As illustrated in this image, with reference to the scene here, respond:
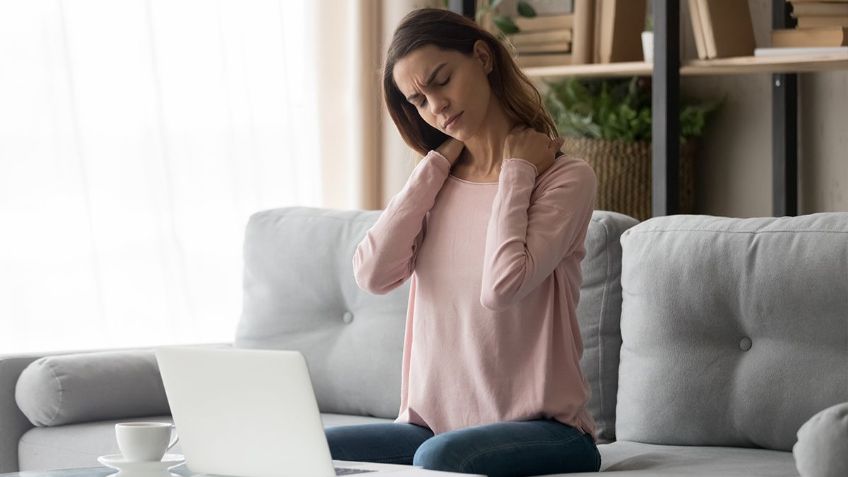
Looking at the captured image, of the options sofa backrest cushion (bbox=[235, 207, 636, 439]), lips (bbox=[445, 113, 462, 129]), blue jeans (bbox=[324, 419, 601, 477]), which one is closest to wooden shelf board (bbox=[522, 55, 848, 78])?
sofa backrest cushion (bbox=[235, 207, 636, 439])

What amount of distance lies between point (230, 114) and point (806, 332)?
73.2 inches

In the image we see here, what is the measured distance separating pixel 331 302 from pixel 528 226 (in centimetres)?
81

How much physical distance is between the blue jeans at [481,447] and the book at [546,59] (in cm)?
171

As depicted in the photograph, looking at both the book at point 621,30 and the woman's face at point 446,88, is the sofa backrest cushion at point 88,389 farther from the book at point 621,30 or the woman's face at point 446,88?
the book at point 621,30

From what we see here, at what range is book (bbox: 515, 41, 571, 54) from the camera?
3426mm

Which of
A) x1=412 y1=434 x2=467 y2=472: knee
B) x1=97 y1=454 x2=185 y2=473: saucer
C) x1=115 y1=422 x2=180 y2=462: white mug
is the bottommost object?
x1=412 y1=434 x2=467 y2=472: knee

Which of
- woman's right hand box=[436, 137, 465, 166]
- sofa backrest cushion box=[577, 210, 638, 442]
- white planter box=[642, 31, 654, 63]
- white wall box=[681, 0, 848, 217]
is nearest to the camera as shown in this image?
woman's right hand box=[436, 137, 465, 166]

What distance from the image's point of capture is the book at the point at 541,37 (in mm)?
3418

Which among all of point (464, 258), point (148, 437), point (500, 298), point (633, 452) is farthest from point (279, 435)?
point (633, 452)

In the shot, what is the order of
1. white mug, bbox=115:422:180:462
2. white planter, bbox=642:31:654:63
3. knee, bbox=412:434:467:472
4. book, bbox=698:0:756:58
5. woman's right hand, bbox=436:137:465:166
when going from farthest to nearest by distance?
1. white planter, bbox=642:31:654:63
2. book, bbox=698:0:756:58
3. woman's right hand, bbox=436:137:465:166
4. knee, bbox=412:434:467:472
5. white mug, bbox=115:422:180:462

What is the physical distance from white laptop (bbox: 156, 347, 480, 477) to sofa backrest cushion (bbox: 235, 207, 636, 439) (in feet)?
3.04

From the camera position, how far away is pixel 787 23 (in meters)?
3.19

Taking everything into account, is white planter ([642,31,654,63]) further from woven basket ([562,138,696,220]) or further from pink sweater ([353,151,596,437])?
pink sweater ([353,151,596,437])

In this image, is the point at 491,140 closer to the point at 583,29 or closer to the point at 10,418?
the point at 10,418
